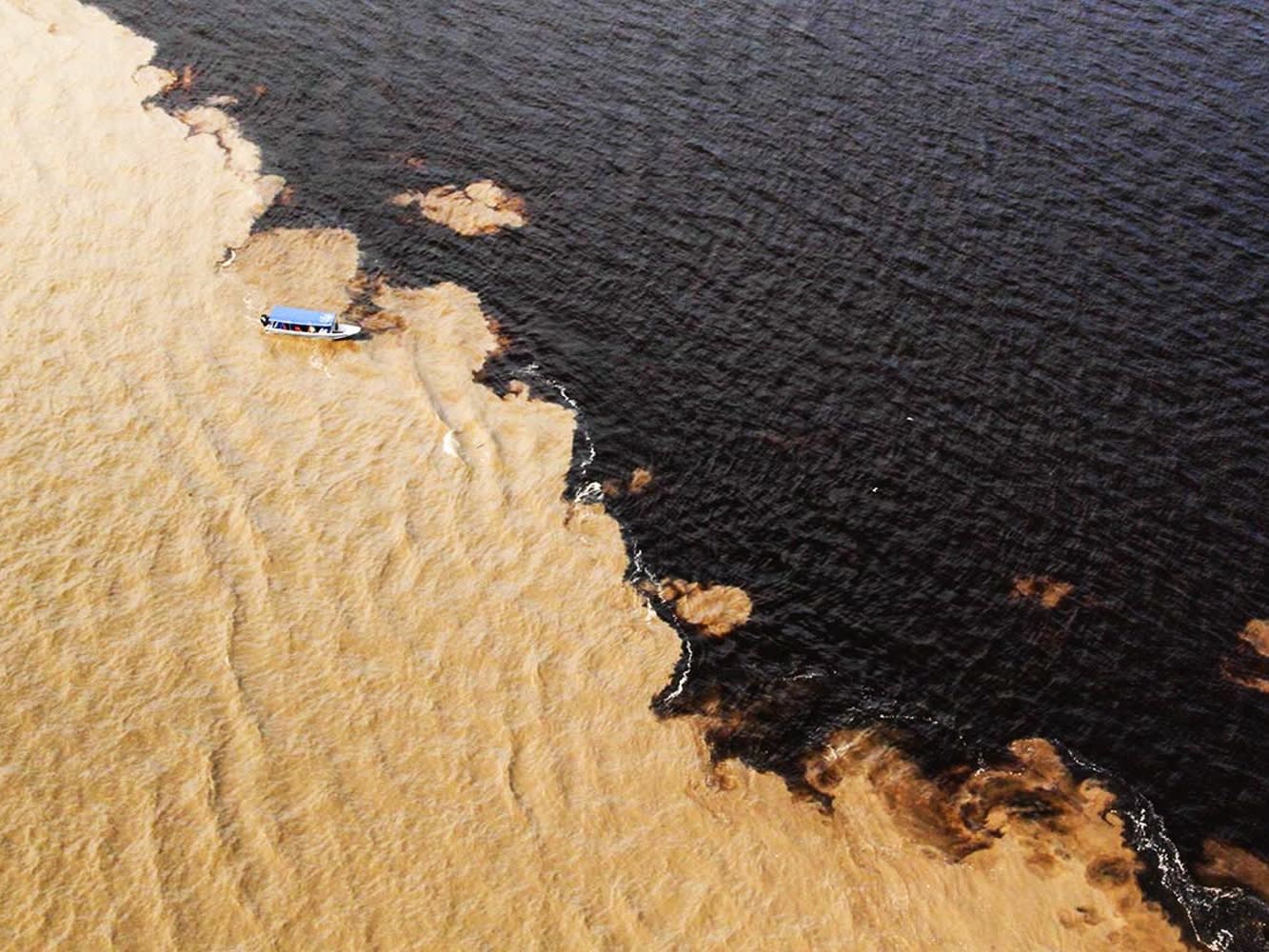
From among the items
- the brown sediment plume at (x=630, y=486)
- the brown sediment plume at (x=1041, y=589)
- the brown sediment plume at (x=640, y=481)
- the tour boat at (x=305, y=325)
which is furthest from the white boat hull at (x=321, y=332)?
the brown sediment plume at (x=1041, y=589)

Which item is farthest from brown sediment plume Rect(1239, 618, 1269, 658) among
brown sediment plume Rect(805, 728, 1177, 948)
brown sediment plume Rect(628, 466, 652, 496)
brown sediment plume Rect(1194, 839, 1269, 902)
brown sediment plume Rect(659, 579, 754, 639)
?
brown sediment plume Rect(628, 466, 652, 496)

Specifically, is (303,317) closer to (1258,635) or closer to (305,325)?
(305,325)

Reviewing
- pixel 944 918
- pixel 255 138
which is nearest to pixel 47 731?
pixel 944 918

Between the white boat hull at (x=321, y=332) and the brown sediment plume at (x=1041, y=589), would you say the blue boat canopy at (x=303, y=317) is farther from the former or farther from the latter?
the brown sediment plume at (x=1041, y=589)

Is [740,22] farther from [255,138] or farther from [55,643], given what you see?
[55,643]

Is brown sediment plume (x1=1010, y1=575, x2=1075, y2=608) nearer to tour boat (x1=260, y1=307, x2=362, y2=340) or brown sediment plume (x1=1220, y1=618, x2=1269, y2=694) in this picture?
brown sediment plume (x1=1220, y1=618, x2=1269, y2=694)
